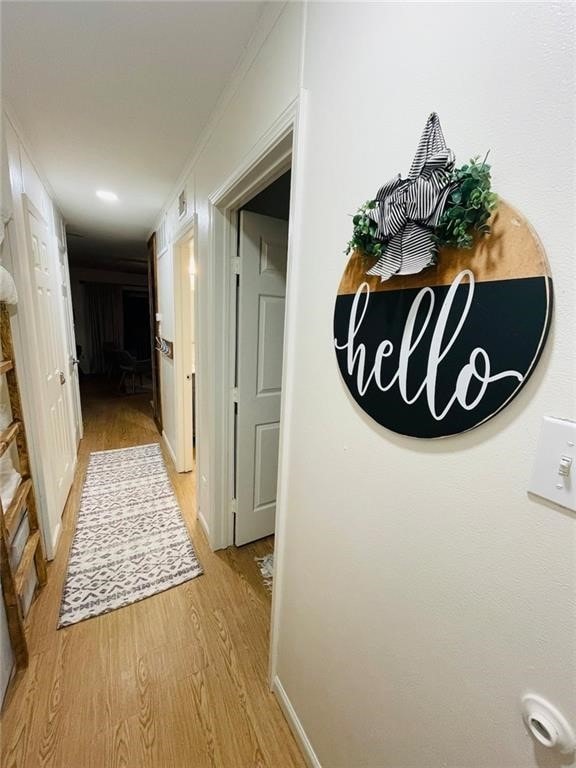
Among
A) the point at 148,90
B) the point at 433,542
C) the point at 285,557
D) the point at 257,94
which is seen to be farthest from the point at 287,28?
the point at 285,557

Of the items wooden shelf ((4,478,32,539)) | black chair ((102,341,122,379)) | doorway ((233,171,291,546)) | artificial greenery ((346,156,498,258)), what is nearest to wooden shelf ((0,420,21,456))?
wooden shelf ((4,478,32,539))

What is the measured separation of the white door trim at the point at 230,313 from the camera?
3.38ft

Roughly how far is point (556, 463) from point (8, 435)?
6.32 ft

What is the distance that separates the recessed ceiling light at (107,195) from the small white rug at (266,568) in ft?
10.1

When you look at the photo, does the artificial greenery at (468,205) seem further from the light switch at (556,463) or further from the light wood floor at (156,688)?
the light wood floor at (156,688)

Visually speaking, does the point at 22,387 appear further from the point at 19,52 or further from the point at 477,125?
the point at 477,125

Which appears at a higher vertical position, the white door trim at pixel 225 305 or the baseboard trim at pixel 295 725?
the white door trim at pixel 225 305

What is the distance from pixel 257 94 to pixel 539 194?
1.20 meters

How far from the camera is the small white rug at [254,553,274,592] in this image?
187cm

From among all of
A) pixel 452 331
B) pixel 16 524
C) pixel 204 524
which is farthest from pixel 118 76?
pixel 204 524

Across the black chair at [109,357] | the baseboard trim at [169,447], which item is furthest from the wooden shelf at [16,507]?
the black chair at [109,357]

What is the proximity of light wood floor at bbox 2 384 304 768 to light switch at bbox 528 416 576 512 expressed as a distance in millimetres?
1380

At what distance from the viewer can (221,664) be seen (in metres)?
1.42

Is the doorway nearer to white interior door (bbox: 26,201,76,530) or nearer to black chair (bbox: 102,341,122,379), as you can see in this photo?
white interior door (bbox: 26,201,76,530)
